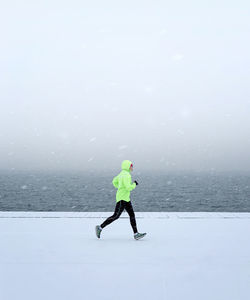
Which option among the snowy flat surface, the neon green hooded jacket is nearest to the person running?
the neon green hooded jacket

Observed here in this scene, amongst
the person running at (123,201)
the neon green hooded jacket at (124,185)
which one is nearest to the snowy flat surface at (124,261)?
the person running at (123,201)

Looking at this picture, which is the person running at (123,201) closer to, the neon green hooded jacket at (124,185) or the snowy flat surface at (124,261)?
the neon green hooded jacket at (124,185)

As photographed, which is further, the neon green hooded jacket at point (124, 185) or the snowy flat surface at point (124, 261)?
the neon green hooded jacket at point (124, 185)

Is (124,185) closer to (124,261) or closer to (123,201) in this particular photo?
(123,201)

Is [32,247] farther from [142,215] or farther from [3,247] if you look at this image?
[142,215]

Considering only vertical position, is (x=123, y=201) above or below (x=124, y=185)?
below

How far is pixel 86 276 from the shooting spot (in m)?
4.00

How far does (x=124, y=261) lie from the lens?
4.62 meters

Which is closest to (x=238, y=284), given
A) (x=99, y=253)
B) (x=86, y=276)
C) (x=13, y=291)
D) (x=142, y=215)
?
(x=86, y=276)

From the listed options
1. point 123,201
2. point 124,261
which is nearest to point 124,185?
point 123,201

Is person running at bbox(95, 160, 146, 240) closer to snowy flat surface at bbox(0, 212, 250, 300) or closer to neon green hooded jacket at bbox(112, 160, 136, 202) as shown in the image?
neon green hooded jacket at bbox(112, 160, 136, 202)

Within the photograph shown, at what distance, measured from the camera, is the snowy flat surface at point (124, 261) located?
11.7 ft

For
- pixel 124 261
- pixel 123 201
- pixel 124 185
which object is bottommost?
pixel 124 261

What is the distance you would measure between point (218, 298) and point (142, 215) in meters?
5.31
